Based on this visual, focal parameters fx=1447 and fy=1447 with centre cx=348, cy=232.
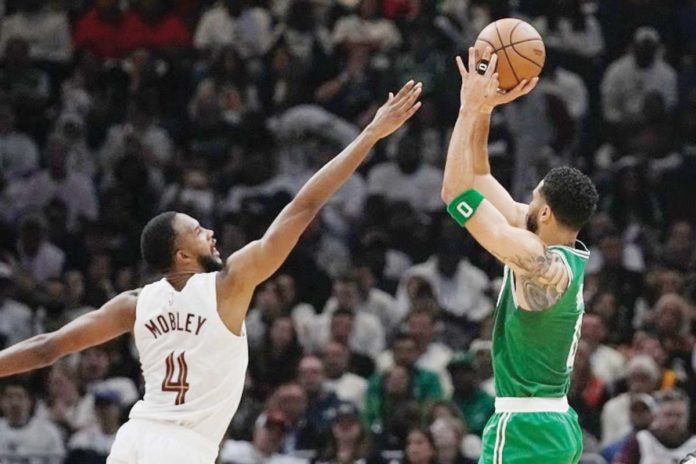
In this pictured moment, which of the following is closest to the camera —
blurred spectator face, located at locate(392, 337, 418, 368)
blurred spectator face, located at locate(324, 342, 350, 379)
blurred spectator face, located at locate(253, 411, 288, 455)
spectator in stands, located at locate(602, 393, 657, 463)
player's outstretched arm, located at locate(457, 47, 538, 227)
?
player's outstretched arm, located at locate(457, 47, 538, 227)

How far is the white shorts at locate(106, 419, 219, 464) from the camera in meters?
6.51

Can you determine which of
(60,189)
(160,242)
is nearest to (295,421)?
(60,189)

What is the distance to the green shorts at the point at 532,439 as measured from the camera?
666cm

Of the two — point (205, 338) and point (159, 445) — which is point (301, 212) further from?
point (159, 445)

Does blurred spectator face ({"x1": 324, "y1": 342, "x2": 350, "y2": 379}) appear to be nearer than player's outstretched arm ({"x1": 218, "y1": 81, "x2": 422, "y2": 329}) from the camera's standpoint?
No

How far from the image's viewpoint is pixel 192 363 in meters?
6.64

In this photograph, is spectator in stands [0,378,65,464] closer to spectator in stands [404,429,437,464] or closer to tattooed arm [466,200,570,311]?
spectator in stands [404,429,437,464]

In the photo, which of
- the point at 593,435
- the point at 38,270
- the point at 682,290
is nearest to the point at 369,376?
the point at 593,435

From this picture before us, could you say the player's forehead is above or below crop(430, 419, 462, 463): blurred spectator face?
above

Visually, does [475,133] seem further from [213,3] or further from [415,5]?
[213,3]

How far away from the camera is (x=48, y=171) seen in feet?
51.2


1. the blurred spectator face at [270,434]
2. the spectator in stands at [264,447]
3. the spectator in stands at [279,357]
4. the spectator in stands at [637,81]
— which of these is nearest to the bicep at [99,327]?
the spectator in stands at [264,447]

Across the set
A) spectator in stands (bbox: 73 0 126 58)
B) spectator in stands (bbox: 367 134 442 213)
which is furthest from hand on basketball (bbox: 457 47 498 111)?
spectator in stands (bbox: 73 0 126 58)

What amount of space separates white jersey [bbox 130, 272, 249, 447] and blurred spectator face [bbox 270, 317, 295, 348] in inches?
240
